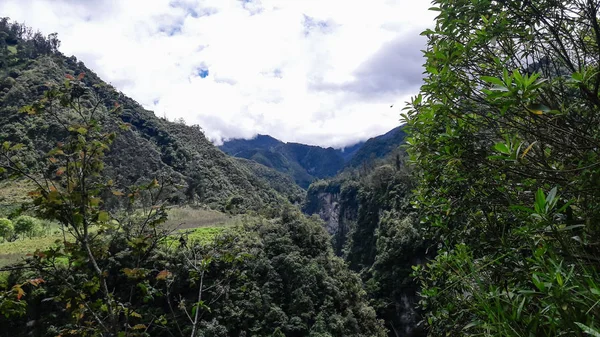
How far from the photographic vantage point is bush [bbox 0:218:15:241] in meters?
15.4

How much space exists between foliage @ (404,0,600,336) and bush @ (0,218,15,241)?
19.6m

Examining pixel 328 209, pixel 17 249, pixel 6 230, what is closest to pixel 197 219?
pixel 17 249

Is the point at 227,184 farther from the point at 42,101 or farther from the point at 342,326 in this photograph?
the point at 42,101

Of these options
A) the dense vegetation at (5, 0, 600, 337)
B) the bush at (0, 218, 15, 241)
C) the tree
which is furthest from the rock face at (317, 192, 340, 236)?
the tree

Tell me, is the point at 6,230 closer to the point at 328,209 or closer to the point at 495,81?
the point at 495,81

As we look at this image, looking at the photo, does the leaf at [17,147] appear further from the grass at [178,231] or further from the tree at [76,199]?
the grass at [178,231]

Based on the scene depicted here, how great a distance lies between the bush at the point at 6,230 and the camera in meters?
15.4

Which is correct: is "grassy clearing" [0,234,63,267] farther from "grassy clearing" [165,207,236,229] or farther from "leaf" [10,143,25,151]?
"leaf" [10,143,25,151]

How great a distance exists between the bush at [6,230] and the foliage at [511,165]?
64.3 feet

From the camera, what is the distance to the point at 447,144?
7.11 feet

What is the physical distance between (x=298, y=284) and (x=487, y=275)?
13.6 metres

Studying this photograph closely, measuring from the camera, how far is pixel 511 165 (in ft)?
5.58

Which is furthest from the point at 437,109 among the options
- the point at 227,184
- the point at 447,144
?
the point at 227,184

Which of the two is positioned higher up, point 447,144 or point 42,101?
point 42,101
